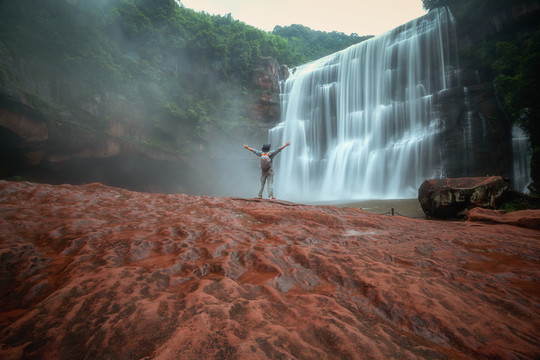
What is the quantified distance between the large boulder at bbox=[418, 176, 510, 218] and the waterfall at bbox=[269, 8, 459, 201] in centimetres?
835

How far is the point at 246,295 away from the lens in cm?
136

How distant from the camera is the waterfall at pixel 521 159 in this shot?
1222 cm

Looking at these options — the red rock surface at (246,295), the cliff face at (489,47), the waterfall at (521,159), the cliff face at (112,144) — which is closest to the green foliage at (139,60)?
the cliff face at (112,144)

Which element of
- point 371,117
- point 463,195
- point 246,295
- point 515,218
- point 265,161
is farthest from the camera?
point 371,117

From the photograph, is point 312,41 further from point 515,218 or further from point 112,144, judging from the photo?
point 515,218

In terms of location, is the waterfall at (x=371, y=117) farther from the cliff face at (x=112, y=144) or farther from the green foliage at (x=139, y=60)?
the green foliage at (x=139, y=60)

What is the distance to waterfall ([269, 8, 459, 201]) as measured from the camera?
15.9m

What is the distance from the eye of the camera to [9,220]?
7.21 ft

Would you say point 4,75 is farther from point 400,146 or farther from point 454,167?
point 454,167

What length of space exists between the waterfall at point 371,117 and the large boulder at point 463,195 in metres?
8.35

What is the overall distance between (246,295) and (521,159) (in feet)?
59.5

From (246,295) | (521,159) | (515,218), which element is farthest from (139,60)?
(521,159)

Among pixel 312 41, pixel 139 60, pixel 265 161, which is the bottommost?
pixel 265 161

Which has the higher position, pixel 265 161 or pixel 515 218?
pixel 265 161
